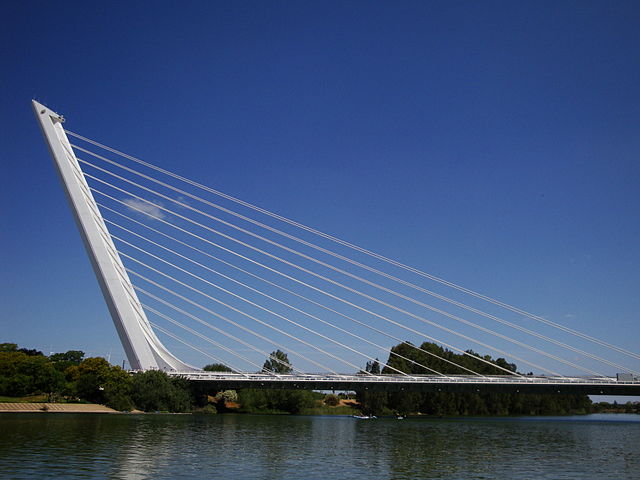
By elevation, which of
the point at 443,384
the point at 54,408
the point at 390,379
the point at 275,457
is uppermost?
the point at 390,379

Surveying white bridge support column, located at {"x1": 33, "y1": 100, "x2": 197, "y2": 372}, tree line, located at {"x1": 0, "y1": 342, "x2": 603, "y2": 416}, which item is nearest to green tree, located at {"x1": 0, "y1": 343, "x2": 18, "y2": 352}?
tree line, located at {"x1": 0, "y1": 342, "x2": 603, "y2": 416}

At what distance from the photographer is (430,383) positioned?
53.3 metres

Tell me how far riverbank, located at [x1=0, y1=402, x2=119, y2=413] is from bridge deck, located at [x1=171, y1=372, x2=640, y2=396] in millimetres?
6624

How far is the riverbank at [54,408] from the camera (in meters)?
43.6

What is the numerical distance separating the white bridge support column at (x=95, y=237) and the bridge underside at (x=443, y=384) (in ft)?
38.0

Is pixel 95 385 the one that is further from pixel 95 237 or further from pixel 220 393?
pixel 220 393

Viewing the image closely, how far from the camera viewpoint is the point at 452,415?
3162 inches

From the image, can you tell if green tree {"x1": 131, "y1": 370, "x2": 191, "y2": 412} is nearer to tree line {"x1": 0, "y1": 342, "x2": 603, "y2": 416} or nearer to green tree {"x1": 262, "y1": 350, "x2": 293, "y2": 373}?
tree line {"x1": 0, "y1": 342, "x2": 603, "y2": 416}

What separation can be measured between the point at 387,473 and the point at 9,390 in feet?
136

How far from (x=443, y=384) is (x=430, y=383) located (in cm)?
126

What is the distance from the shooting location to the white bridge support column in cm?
4334

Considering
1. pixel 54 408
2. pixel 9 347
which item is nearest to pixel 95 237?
pixel 54 408

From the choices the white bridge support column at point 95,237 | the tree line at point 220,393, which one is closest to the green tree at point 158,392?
the tree line at point 220,393

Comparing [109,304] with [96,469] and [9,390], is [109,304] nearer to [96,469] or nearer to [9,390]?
[9,390]
